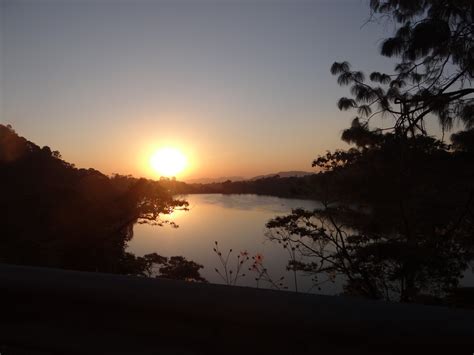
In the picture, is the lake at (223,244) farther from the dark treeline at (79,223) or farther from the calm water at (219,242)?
the dark treeline at (79,223)

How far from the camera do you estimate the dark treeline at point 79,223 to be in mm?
13141

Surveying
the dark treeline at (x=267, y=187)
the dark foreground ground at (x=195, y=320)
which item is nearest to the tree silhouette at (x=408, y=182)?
the dark treeline at (x=267, y=187)

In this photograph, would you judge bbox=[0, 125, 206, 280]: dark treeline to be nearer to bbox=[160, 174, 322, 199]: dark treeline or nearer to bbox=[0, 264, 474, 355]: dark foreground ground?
bbox=[160, 174, 322, 199]: dark treeline

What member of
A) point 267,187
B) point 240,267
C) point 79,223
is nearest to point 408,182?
point 240,267

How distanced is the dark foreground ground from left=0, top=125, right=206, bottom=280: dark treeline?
483 inches

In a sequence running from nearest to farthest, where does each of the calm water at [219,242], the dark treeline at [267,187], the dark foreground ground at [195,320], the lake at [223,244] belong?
the dark foreground ground at [195,320], the dark treeline at [267,187], the lake at [223,244], the calm water at [219,242]

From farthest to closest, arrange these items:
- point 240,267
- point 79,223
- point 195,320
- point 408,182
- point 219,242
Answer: point 219,242 < point 79,223 < point 240,267 < point 408,182 < point 195,320

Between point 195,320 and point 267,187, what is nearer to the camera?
point 195,320

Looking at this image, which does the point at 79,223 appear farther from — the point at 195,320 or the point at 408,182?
the point at 195,320

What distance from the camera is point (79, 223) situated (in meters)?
14.3

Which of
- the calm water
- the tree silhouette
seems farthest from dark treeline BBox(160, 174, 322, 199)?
the calm water

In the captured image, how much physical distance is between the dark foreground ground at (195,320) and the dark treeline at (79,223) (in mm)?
12266

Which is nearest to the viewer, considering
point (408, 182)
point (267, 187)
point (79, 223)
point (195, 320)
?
point (195, 320)

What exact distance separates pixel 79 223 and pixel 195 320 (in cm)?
1478
